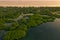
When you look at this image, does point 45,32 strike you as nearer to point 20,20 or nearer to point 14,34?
point 14,34

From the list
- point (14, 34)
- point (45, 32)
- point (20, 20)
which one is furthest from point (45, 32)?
point (20, 20)

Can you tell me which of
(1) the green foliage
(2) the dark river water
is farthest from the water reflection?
(1) the green foliage

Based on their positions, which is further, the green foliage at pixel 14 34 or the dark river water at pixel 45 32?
the dark river water at pixel 45 32

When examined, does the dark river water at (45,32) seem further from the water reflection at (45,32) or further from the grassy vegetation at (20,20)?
the grassy vegetation at (20,20)

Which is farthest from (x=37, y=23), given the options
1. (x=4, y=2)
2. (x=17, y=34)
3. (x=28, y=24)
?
(x=4, y=2)

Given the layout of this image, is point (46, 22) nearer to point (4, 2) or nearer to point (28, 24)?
point (28, 24)

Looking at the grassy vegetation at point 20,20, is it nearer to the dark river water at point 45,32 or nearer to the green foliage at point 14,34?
the green foliage at point 14,34

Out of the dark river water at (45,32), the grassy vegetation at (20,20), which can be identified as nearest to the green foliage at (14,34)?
the grassy vegetation at (20,20)

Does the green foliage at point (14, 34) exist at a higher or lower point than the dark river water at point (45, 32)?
higher
